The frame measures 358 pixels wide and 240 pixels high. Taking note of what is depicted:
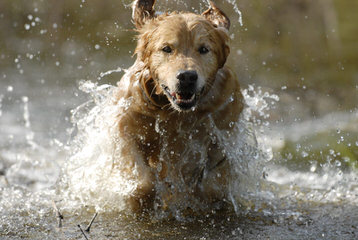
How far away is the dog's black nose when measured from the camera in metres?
3.80

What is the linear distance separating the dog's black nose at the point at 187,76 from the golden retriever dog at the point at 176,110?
0.07 metres

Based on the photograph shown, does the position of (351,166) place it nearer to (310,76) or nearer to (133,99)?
(133,99)

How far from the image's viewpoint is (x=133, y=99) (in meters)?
4.32

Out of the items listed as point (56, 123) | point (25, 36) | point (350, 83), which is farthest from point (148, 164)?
point (25, 36)

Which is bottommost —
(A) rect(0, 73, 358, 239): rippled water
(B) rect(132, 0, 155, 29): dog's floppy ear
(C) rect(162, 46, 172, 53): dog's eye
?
(A) rect(0, 73, 358, 239): rippled water

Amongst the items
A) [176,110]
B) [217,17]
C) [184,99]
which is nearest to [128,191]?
[176,110]

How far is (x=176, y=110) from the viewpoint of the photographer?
4.27 metres

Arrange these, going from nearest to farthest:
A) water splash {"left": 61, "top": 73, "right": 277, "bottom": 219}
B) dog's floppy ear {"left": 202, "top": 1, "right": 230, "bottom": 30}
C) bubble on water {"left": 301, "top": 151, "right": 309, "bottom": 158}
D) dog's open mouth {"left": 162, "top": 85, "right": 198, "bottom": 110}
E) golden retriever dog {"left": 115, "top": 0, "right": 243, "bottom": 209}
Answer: dog's open mouth {"left": 162, "top": 85, "right": 198, "bottom": 110} → golden retriever dog {"left": 115, "top": 0, "right": 243, "bottom": 209} → water splash {"left": 61, "top": 73, "right": 277, "bottom": 219} → dog's floppy ear {"left": 202, "top": 1, "right": 230, "bottom": 30} → bubble on water {"left": 301, "top": 151, "right": 309, "bottom": 158}

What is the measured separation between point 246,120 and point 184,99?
974 mm

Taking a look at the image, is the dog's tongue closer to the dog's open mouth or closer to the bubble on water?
the dog's open mouth

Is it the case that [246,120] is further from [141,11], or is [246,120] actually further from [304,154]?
[304,154]

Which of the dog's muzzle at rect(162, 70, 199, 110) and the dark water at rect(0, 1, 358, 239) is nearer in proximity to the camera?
the dog's muzzle at rect(162, 70, 199, 110)

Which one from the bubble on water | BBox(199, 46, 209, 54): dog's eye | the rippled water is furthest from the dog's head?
the bubble on water

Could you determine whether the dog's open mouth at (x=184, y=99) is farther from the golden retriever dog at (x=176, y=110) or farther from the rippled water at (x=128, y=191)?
the rippled water at (x=128, y=191)
